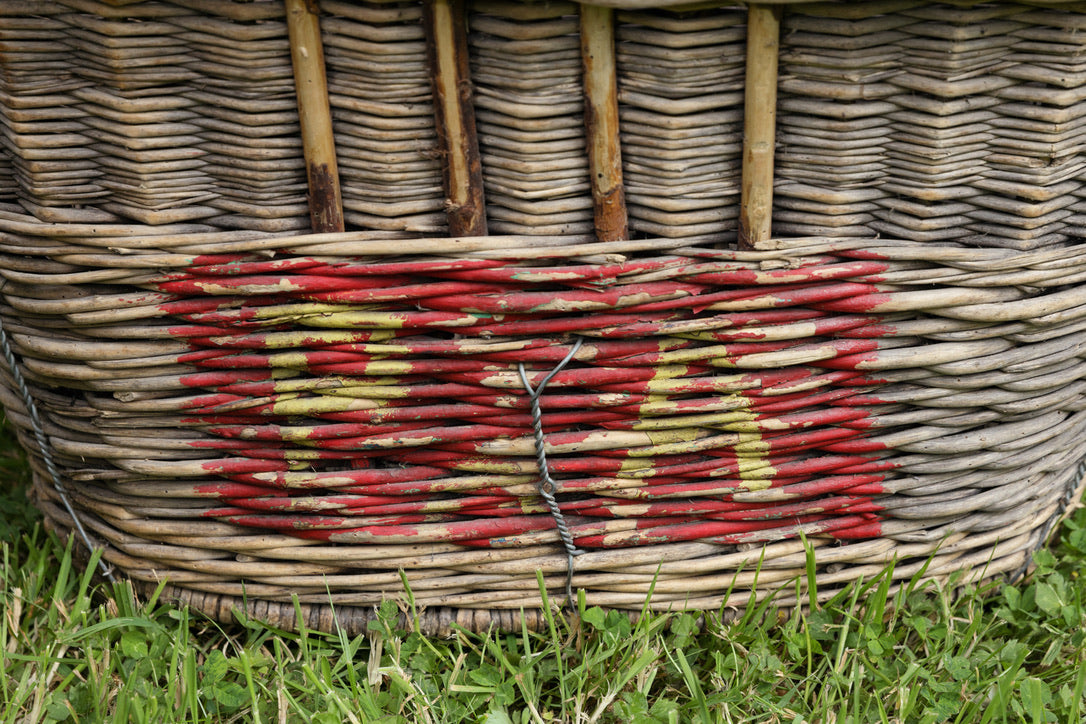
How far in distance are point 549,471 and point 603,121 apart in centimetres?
45

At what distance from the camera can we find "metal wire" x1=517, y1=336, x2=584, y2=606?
1161 millimetres

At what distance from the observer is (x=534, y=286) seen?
3.73 ft

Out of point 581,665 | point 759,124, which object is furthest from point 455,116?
point 581,665

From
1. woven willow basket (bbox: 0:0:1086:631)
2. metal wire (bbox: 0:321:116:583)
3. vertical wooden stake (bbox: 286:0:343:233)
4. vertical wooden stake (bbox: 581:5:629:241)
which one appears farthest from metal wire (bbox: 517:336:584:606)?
metal wire (bbox: 0:321:116:583)

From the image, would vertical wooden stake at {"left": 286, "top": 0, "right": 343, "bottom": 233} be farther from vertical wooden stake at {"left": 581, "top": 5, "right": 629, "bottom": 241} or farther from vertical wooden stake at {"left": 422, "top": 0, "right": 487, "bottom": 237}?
vertical wooden stake at {"left": 581, "top": 5, "right": 629, "bottom": 241}

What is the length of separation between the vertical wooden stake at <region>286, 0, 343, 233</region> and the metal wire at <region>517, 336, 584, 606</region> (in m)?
0.31

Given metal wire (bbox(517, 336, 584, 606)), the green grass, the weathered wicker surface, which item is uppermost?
the weathered wicker surface

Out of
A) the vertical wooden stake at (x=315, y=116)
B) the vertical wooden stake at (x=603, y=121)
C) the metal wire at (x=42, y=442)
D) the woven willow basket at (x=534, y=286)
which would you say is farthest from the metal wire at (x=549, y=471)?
the metal wire at (x=42, y=442)

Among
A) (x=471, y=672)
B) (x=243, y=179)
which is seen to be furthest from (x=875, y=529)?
(x=243, y=179)

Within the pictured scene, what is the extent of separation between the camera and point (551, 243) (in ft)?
3.75

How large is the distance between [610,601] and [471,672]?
213 millimetres

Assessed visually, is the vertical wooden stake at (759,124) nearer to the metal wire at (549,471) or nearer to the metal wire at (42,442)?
the metal wire at (549,471)

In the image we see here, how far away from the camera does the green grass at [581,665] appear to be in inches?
46.4

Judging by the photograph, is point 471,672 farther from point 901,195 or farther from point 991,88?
point 991,88
